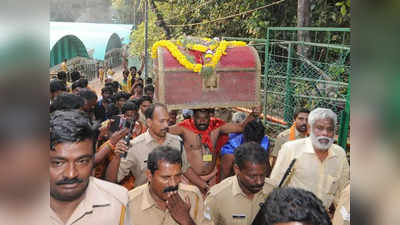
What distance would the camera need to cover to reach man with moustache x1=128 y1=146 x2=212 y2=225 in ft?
7.20

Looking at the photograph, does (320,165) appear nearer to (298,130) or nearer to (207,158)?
(298,130)

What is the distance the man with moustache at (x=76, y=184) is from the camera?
1.15 m

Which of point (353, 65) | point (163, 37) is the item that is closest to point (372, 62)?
point (353, 65)

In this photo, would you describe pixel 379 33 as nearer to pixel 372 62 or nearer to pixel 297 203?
pixel 372 62

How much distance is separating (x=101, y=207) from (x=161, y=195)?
88 centimetres

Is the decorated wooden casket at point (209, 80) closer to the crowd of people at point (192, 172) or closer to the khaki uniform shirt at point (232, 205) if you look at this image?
the crowd of people at point (192, 172)

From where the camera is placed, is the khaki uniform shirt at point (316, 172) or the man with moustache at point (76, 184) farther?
the khaki uniform shirt at point (316, 172)

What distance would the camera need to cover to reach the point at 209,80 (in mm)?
3439

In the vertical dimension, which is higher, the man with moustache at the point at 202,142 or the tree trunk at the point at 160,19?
the tree trunk at the point at 160,19

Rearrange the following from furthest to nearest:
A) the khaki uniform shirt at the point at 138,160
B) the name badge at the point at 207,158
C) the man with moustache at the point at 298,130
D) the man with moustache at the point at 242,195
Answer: the man with moustache at the point at 298,130 → the name badge at the point at 207,158 → the khaki uniform shirt at the point at 138,160 → the man with moustache at the point at 242,195

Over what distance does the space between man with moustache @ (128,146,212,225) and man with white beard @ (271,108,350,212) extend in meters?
0.80

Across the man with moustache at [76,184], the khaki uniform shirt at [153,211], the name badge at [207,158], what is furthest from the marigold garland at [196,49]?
the man with moustache at [76,184]

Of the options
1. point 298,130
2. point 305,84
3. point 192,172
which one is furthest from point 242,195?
point 305,84

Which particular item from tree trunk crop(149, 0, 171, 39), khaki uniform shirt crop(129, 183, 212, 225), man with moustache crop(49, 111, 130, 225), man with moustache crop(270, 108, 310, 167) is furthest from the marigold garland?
tree trunk crop(149, 0, 171, 39)
